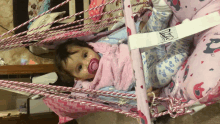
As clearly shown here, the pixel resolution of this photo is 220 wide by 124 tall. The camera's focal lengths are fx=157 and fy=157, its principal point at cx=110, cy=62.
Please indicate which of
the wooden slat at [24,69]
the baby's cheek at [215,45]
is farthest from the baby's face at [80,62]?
the baby's cheek at [215,45]

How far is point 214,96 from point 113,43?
2.35ft

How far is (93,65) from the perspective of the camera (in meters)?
0.91

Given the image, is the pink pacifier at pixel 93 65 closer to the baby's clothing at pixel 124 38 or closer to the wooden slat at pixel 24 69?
the baby's clothing at pixel 124 38

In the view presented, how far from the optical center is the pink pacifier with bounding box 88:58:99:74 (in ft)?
2.98

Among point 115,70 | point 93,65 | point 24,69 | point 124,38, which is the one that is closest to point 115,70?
point 115,70

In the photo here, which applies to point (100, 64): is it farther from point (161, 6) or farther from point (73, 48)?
point (161, 6)

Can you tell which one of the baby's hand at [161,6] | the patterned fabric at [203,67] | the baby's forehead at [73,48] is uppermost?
the baby's hand at [161,6]

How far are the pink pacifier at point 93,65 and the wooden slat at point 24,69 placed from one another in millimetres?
261

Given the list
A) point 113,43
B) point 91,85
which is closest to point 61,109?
point 91,85

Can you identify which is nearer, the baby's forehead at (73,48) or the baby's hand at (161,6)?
the baby's hand at (161,6)

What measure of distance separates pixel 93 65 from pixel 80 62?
0.25 ft

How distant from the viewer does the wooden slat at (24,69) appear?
82cm

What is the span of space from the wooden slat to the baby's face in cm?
13

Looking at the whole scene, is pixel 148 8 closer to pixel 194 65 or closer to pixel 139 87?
pixel 194 65
